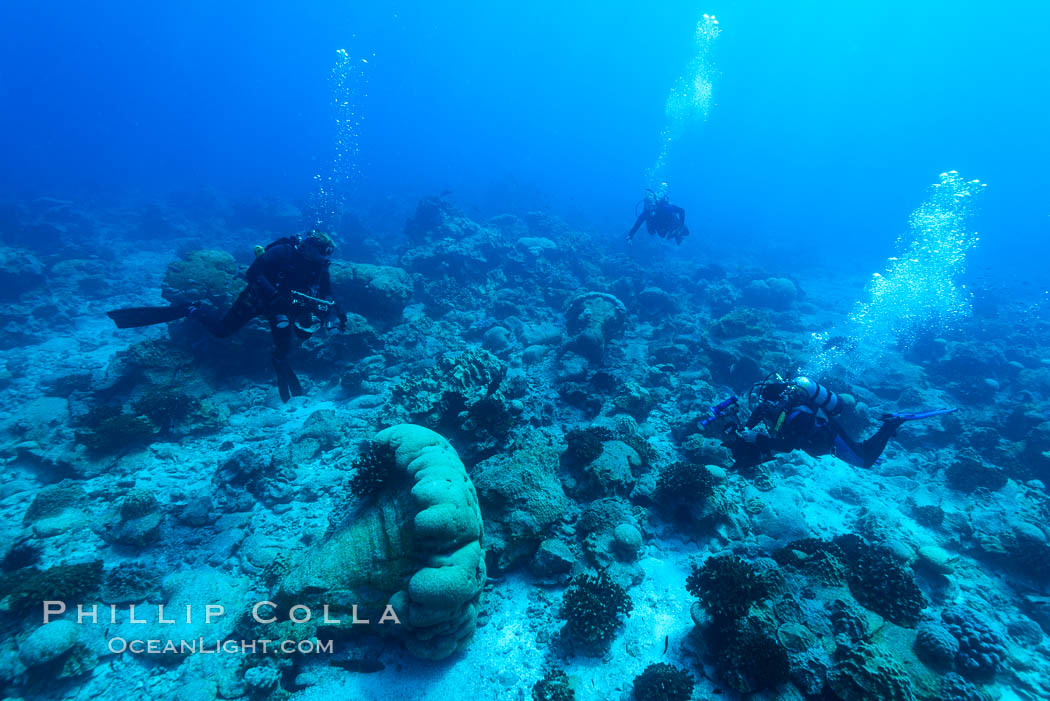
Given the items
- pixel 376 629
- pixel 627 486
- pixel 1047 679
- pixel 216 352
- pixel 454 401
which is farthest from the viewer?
pixel 216 352

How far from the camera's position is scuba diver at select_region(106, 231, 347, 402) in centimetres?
754

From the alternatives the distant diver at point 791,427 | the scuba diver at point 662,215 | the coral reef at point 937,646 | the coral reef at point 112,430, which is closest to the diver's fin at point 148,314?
the coral reef at point 112,430

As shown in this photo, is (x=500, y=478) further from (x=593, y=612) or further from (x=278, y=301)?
(x=278, y=301)

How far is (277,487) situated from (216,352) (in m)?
5.26

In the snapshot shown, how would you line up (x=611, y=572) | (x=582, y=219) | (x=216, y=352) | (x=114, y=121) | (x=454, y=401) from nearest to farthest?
(x=611, y=572)
(x=454, y=401)
(x=216, y=352)
(x=582, y=219)
(x=114, y=121)

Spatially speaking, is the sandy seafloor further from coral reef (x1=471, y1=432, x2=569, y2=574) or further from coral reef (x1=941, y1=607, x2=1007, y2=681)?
coral reef (x1=941, y1=607, x2=1007, y2=681)

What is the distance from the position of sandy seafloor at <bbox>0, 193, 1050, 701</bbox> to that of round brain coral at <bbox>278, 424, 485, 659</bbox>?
2.47 feet

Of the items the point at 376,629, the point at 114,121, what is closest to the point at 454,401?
the point at 376,629

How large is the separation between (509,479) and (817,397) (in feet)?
20.0

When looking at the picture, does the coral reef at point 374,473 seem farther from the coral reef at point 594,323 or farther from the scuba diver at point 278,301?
the coral reef at point 594,323

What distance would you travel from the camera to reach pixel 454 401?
895 centimetres

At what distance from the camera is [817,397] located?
296 inches

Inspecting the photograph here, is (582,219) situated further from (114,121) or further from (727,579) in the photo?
(114,121)

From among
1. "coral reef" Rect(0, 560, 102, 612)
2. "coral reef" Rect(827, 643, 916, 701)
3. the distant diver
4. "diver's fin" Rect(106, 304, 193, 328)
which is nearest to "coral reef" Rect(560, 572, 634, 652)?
"coral reef" Rect(827, 643, 916, 701)
